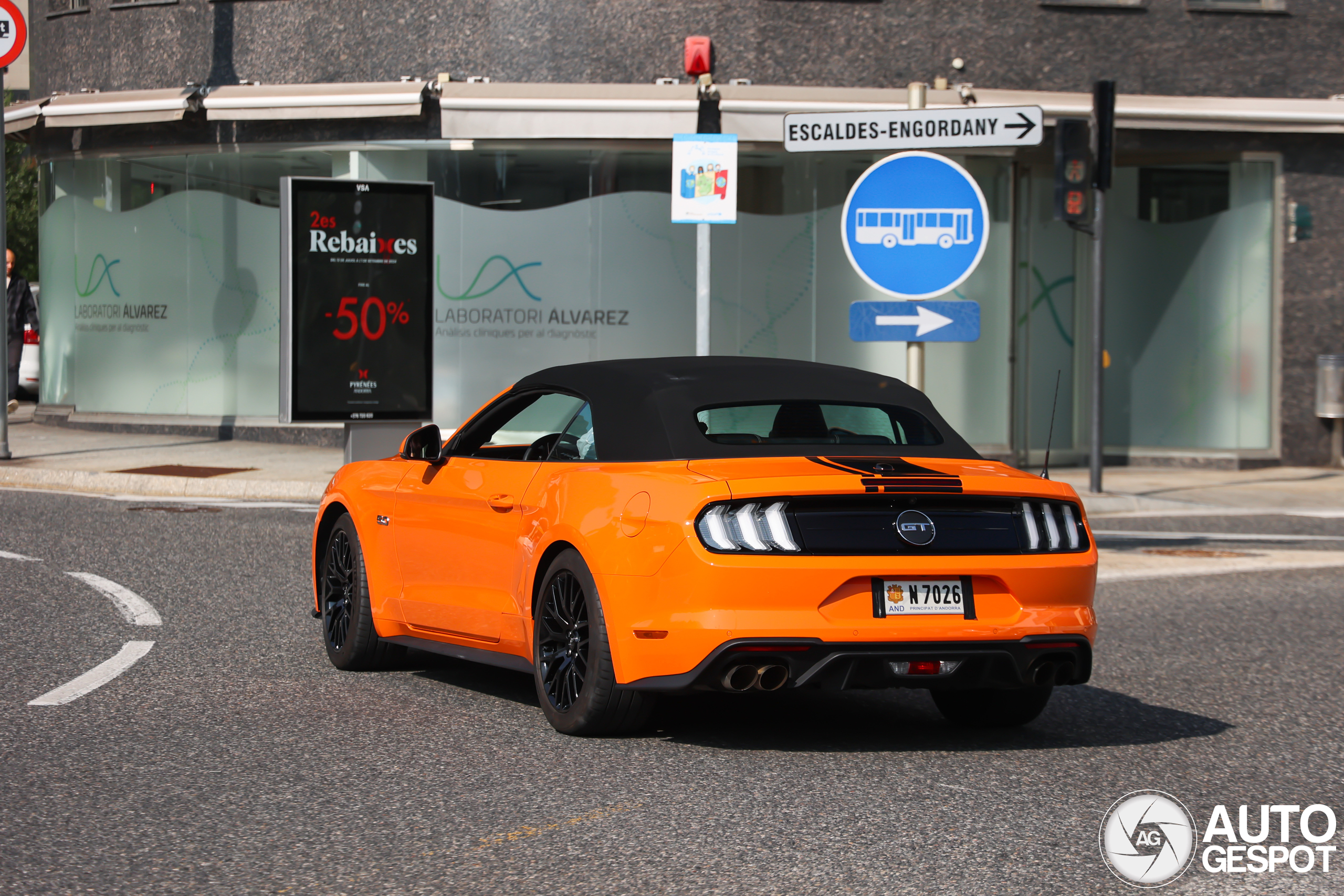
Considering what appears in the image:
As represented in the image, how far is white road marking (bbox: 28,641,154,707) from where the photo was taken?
6477mm

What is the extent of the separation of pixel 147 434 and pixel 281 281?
8241mm

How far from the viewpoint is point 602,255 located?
1970cm

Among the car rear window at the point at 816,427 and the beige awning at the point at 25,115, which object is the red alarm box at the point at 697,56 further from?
the car rear window at the point at 816,427

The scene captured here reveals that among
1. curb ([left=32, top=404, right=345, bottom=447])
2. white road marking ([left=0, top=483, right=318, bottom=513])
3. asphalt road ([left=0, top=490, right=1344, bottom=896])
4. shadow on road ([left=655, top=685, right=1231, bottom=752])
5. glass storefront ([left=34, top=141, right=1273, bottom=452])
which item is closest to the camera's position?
asphalt road ([left=0, top=490, right=1344, bottom=896])

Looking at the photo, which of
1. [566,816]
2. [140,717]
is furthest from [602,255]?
[566,816]

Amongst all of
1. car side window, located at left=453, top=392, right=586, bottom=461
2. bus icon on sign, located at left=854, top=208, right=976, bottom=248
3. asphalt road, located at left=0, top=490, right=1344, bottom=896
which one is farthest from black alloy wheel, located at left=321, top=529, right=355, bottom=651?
bus icon on sign, located at left=854, top=208, right=976, bottom=248

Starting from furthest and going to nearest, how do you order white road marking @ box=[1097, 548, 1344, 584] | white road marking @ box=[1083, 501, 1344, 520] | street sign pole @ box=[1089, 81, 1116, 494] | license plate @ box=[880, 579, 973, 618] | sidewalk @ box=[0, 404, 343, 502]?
sidewalk @ box=[0, 404, 343, 502], white road marking @ box=[1083, 501, 1344, 520], street sign pole @ box=[1089, 81, 1116, 494], white road marking @ box=[1097, 548, 1344, 584], license plate @ box=[880, 579, 973, 618]

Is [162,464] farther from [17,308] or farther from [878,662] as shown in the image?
[878,662]

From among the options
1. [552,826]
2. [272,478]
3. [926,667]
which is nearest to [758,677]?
[926,667]

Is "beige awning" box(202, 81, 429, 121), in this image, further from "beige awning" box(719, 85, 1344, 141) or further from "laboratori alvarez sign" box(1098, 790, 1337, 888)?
"laboratori alvarez sign" box(1098, 790, 1337, 888)

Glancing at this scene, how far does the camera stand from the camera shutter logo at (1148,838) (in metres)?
4.36

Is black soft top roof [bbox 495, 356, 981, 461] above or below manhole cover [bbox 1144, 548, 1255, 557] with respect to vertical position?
above

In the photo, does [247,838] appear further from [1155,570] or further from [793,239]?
[793,239]

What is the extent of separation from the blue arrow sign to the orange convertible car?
4073 millimetres
